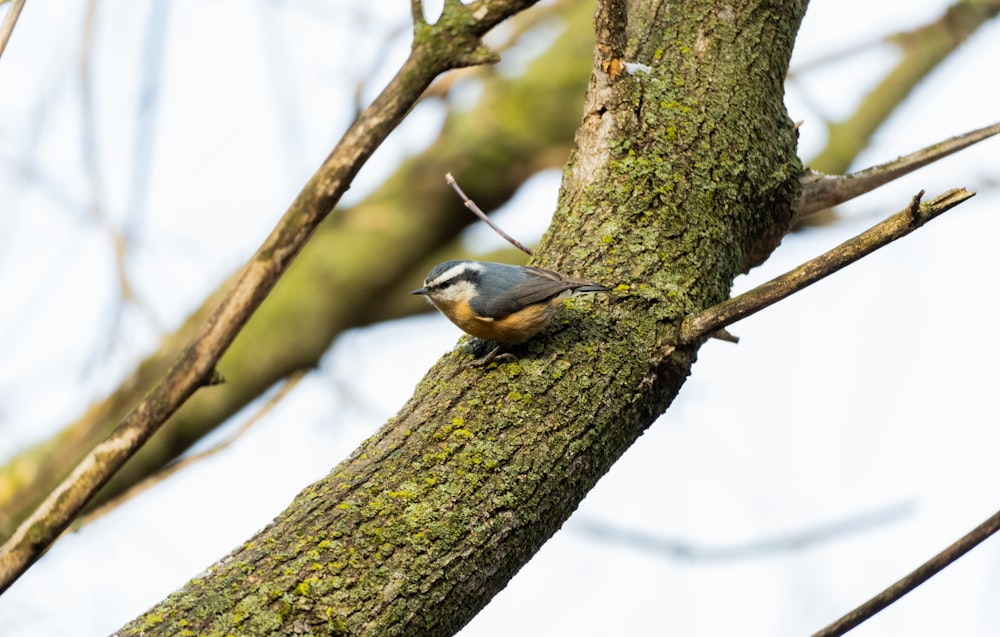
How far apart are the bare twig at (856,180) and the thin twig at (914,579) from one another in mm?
1392

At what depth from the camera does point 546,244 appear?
2.57 meters

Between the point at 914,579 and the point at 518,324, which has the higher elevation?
the point at 518,324

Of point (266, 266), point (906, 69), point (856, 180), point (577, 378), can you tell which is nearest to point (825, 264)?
point (577, 378)

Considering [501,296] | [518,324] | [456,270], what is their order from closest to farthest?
[518,324] → [501,296] → [456,270]

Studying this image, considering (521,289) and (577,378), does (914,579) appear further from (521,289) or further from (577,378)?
(521,289)

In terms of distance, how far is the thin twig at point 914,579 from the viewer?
1.50 m

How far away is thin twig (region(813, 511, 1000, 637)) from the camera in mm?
1505

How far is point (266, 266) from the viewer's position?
1.45m

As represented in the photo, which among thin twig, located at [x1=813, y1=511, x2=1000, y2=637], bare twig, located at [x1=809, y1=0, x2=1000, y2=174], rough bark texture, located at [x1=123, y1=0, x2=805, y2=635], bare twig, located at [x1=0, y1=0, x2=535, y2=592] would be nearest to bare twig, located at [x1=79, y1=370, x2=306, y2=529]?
rough bark texture, located at [x1=123, y1=0, x2=805, y2=635]

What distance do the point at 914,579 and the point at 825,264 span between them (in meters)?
0.78

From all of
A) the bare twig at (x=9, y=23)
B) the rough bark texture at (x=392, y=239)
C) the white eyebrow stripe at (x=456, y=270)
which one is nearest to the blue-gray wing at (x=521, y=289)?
the white eyebrow stripe at (x=456, y=270)

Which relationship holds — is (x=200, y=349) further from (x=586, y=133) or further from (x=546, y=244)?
(x=586, y=133)

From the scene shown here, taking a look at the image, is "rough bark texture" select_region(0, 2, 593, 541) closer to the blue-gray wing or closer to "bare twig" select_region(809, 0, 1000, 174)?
"bare twig" select_region(809, 0, 1000, 174)

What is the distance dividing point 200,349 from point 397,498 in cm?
63
